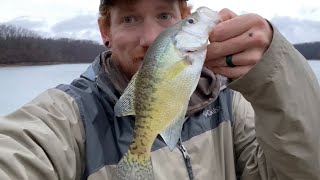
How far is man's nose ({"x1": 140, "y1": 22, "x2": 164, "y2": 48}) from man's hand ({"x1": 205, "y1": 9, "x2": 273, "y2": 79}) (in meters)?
0.77

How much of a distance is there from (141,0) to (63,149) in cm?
117

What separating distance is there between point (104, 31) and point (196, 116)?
0.97 meters

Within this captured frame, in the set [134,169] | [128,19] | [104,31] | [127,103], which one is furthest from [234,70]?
[104,31]

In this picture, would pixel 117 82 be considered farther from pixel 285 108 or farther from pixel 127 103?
pixel 285 108

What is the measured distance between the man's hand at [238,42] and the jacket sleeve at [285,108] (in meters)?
0.04

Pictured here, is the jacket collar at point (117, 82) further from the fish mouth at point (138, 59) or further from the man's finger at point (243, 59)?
the man's finger at point (243, 59)

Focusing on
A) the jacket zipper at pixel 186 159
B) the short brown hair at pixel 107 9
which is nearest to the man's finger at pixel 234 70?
the jacket zipper at pixel 186 159

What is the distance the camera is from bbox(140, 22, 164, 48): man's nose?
3186 millimetres

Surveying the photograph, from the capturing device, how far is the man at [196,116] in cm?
242

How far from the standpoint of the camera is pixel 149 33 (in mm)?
3209

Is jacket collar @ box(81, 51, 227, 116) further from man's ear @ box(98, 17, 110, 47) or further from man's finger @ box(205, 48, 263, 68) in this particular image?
man's finger @ box(205, 48, 263, 68)

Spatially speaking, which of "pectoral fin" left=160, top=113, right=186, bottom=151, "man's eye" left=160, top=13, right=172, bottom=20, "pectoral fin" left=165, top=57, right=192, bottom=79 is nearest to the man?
"man's eye" left=160, top=13, right=172, bottom=20

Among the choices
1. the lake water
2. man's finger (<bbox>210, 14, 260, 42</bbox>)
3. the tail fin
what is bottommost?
the lake water

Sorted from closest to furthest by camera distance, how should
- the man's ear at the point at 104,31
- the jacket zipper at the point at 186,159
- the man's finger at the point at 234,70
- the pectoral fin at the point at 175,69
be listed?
the pectoral fin at the point at 175,69, the man's finger at the point at 234,70, the jacket zipper at the point at 186,159, the man's ear at the point at 104,31
